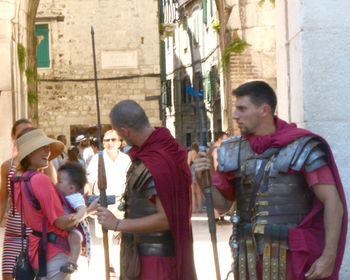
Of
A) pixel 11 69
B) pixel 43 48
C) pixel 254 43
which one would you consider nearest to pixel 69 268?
pixel 11 69

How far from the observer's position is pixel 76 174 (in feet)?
18.4

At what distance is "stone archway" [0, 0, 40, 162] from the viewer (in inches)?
533

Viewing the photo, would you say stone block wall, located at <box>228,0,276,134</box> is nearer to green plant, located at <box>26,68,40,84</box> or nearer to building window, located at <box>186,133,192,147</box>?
green plant, located at <box>26,68,40,84</box>

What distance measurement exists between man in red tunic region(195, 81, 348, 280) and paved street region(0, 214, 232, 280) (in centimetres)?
403

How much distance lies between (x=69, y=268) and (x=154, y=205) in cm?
84

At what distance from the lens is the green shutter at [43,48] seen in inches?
1057

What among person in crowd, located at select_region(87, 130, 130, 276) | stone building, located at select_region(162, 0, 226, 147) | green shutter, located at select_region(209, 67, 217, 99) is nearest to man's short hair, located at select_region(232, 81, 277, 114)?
person in crowd, located at select_region(87, 130, 130, 276)

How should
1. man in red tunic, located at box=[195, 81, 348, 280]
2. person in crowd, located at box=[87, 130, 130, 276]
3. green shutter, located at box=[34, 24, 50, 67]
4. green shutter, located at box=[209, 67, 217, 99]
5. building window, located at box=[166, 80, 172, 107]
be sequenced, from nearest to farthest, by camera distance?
man in red tunic, located at box=[195, 81, 348, 280] → person in crowd, located at box=[87, 130, 130, 276] → green shutter, located at box=[34, 24, 50, 67] → green shutter, located at box=[209, 67, 217, 99] → building window, located at box=[166, 80, 172, 107]

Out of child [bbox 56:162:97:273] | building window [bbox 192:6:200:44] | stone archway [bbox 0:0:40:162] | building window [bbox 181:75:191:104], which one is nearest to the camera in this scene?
child [bbox 56:162:97:273]

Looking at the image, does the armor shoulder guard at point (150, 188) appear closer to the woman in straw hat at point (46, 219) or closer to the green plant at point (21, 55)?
the woman in straw hat at point (46, 219)

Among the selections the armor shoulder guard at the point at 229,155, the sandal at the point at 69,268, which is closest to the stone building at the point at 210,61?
the armor shoulder guard at the point at 229,155

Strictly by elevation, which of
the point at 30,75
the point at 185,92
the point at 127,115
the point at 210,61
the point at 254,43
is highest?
the point at 210,61

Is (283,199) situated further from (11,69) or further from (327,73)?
(11,69)

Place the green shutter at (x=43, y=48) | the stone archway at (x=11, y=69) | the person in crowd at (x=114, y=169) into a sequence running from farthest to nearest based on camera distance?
the green shutter at (x=43, y=48)
the stone archway at (x=11, y=69)
the person in crowd at (x=114, y=169)
